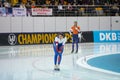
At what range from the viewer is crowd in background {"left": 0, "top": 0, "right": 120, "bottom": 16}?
1110 inches

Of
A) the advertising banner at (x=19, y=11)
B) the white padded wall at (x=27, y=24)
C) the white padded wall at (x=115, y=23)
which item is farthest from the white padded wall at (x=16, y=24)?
the white padded wall at (x=115, y=23)

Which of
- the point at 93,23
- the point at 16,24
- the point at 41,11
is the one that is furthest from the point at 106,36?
the point at 16,24

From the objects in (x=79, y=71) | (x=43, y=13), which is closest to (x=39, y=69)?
(x=79, y=71)

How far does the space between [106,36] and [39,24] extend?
5.88m

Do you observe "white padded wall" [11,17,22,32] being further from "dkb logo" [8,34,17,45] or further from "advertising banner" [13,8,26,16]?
"dkb logo" [8,34,17,45]

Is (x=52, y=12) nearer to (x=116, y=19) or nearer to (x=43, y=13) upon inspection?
A: (x=43, y=13)

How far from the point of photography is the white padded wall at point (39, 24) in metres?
29.4

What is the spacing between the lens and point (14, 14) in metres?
28.0

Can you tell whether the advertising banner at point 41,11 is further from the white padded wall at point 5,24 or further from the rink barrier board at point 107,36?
the rink barrier board at point 107,36

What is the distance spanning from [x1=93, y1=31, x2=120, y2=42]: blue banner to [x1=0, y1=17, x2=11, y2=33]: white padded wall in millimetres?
7260

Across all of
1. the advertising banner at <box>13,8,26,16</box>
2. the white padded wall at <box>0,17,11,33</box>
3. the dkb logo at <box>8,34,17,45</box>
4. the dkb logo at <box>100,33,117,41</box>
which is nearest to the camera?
the dkb logo at <box>8,34,17,45</box>

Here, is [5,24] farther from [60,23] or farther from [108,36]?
[108,36]

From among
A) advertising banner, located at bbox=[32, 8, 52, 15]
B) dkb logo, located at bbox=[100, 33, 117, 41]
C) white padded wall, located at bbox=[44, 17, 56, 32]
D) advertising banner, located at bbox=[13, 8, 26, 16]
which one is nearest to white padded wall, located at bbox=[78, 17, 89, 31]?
dkb logo, located at bbox=[100, 33, 117, 41]

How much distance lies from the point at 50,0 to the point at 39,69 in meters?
17.4
